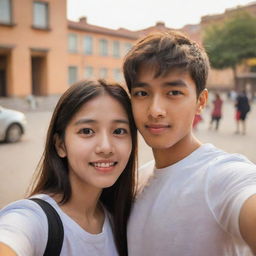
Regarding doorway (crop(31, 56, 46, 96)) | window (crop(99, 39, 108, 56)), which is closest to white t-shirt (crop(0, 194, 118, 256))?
doorway (crop(31, 56, 46, 96))

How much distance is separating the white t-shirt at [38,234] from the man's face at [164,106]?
51 centimetres

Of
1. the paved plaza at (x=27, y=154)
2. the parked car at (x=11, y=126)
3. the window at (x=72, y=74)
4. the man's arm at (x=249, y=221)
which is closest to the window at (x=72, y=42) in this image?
A: the window at (x=72, y=74)

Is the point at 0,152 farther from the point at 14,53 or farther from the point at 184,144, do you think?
the point at 14,53

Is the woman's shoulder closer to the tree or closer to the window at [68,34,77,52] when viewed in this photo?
the window at [68,34,77,52]

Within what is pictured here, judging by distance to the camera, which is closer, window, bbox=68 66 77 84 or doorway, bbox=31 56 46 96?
doorway, bbox=31 56 46 96

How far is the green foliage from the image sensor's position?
35.1m

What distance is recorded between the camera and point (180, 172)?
148 centimetres

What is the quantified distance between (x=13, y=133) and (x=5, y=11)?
13.8 meters

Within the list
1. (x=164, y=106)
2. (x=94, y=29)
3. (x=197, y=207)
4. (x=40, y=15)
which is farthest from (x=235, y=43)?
(x=197, y=207)

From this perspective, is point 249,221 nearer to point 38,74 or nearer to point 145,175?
point 145,175

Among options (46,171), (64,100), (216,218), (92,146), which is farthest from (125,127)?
(216,218)

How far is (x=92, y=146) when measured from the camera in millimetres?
1563

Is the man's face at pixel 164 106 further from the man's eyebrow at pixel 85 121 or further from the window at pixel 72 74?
the window at pixel 72 74

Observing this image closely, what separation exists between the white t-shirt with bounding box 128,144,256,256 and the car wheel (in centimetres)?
922
